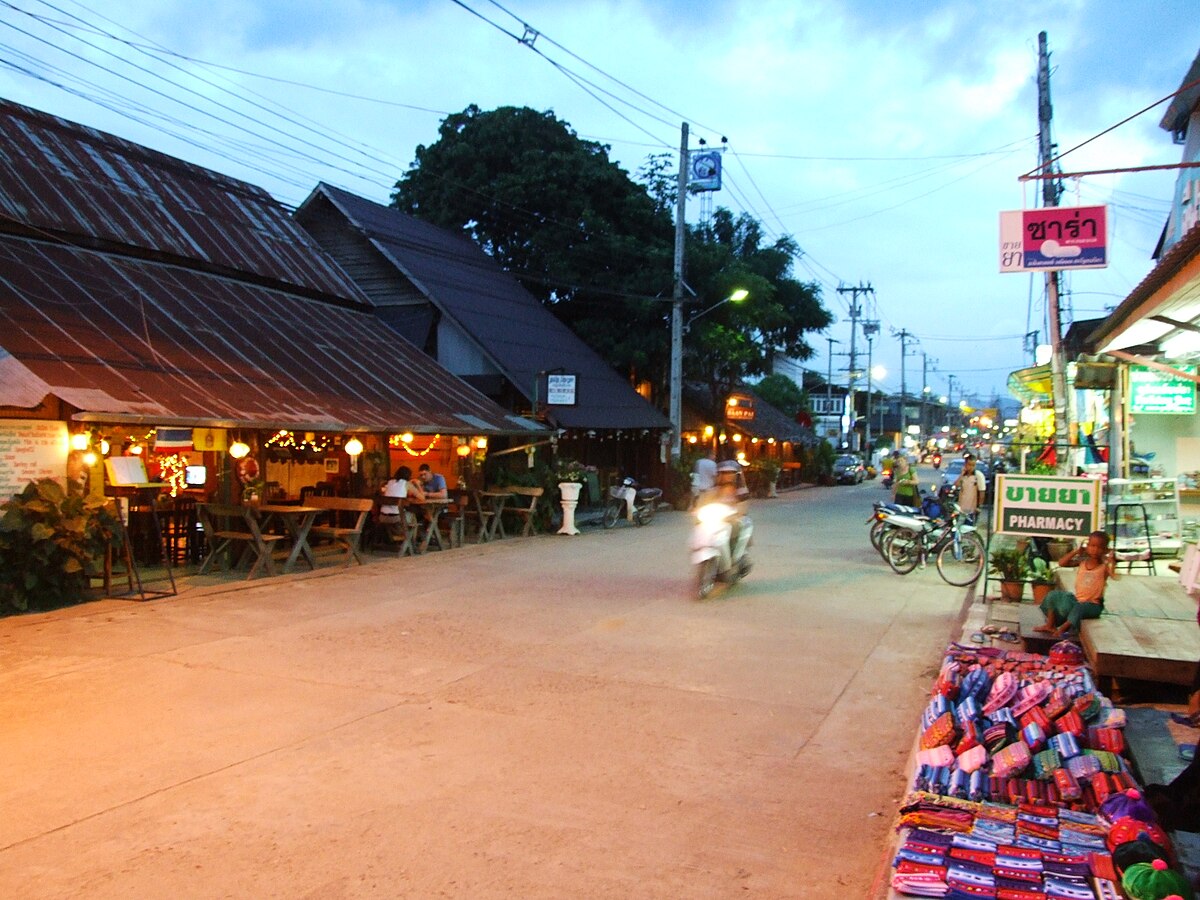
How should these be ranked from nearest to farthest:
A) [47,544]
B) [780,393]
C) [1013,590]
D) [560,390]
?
[47,544] → [1013,590] → [560,390] → [780,393]

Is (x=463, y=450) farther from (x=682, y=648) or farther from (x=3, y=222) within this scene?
(x=682, y=648)

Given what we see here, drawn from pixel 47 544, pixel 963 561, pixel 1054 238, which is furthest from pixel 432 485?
pixel 1054 238

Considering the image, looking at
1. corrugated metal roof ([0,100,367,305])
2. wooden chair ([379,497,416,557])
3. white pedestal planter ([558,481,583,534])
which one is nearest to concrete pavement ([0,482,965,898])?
wooden chair ([379,497,416,557])

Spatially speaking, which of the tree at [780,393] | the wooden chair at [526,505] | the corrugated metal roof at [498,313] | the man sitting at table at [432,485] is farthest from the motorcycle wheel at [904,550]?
the tree at [780,393]

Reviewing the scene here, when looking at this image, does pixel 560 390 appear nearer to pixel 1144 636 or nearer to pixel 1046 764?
pixel 1144 636

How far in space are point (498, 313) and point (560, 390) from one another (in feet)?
16.2

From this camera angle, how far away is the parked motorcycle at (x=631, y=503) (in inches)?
865

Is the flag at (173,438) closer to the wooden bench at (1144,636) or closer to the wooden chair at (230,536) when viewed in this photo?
the wooden chair at (230,536)

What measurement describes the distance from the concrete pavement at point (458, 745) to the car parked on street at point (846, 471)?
4023cm

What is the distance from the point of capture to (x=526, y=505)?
64.1 ft

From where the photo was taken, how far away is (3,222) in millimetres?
13078

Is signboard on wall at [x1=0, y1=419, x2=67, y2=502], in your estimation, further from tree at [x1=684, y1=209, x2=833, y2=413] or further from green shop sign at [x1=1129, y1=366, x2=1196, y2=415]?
tree at [x1=684, y1=209, x2=833, y2=413]

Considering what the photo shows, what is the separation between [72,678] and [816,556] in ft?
38.7

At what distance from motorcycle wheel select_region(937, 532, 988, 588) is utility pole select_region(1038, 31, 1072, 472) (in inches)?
78.2
